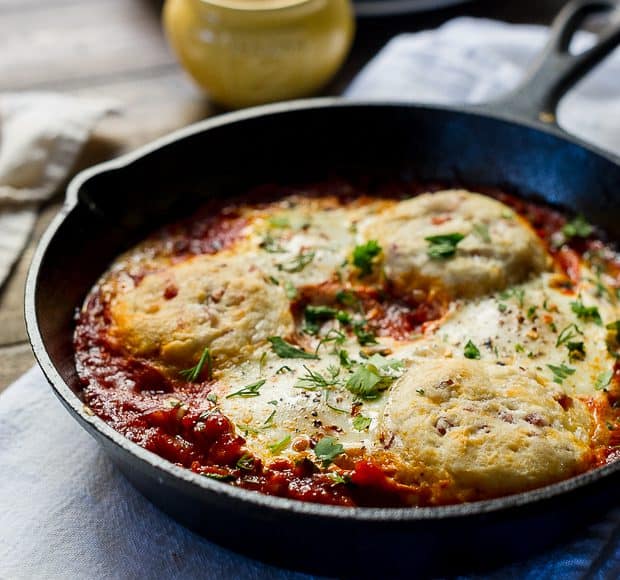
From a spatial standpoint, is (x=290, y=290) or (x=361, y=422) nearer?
(x=361, y=422)

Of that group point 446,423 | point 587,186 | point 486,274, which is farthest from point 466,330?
point 587,186

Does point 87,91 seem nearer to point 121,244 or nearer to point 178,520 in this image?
→ point 121,244

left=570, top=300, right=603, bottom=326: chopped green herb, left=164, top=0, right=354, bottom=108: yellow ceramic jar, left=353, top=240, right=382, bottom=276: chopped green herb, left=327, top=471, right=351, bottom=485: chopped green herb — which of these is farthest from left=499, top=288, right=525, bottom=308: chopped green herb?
left=164, top=0, right=354, bottom=108: yellow ceramic jar

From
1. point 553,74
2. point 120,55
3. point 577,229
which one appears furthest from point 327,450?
point 120,55

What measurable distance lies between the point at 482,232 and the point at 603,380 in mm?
752

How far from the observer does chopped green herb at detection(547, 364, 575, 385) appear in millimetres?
2703

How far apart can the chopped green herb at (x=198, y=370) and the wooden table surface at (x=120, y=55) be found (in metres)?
1.60

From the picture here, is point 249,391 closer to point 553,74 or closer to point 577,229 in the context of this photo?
point 577,229

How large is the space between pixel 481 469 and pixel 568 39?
243 centimetres

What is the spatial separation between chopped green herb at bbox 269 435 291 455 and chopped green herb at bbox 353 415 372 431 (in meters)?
0.21

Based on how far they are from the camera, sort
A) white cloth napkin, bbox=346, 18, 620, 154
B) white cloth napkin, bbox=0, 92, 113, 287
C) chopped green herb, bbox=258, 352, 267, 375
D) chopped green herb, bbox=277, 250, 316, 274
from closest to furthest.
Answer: chopped green herb, bbox=258, 352, 267, 375 → chopped green herb, bbox=277, 250, 316, 274 → white cloth napkin, bbox=0, 92, 113, 287 → white cloth napkin, bbox=346, 18, 620, 154

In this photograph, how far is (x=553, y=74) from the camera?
372 centimetres

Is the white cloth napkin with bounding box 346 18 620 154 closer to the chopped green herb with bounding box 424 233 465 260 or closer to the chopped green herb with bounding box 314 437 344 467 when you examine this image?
the chopped green herb with bounding box 424 233 465 260

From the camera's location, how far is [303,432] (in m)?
2.51
